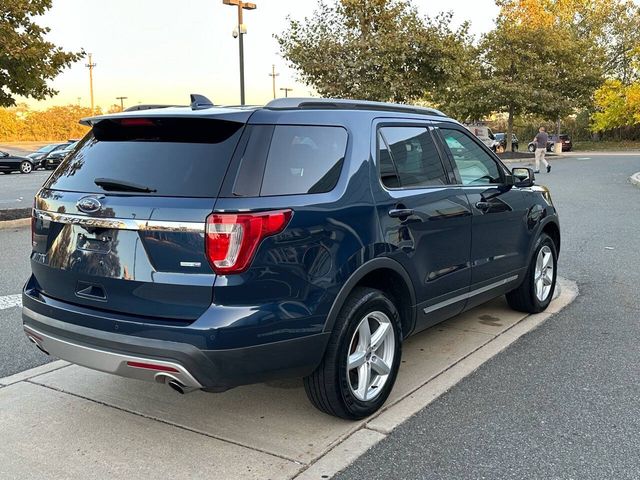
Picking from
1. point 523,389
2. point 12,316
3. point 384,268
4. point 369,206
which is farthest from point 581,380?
point 12,316

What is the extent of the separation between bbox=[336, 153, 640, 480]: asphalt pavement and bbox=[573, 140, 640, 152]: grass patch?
45.9 metres

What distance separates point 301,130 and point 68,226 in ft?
4.35

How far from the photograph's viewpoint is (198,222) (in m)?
2.88

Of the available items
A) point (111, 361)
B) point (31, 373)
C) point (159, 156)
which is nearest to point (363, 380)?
point (111, 361)

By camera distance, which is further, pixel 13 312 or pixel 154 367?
pixel 13 312

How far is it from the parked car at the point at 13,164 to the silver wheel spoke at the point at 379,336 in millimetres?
31806

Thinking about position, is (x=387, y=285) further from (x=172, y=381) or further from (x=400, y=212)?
(x=172, y=381)

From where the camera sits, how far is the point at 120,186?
3146 millimetres

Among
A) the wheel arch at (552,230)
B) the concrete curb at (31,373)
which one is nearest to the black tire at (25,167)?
the concrete curb at (31,373)

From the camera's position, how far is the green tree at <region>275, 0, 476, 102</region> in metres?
27.5

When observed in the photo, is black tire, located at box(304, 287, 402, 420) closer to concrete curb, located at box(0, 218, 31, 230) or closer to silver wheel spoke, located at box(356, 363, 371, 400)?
silver wheel spoke, located at box(356, 363, 371, 400)

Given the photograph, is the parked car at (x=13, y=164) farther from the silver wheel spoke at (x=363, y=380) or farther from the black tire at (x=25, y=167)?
the silver wheel spoke at (x=363, y=380)

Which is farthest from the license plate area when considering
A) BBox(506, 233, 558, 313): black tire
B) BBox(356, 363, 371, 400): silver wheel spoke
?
BBox(506, 233, 558, 313): black tire

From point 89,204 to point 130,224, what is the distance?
1.03 ft
